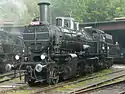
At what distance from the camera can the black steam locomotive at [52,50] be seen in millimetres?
12047

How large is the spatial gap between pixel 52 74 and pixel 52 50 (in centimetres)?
105

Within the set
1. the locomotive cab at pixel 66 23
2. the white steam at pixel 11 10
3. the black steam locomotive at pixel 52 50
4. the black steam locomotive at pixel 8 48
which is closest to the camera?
the black steam locomotive at pixel 52 50

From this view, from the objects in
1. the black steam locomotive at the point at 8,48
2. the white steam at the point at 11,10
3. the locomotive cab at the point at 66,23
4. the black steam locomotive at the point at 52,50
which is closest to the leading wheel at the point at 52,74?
the black steam locomotive at the point at 52,50

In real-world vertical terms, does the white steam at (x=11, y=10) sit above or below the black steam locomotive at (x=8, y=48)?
above

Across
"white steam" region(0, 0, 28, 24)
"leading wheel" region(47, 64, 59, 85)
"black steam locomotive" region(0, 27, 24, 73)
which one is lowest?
"leading wheel" region(47, 64, 59, 85)

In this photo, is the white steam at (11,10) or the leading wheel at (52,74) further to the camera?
the white steam at (11,10)

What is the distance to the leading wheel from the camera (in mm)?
11914

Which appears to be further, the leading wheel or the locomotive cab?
the locomotive cab

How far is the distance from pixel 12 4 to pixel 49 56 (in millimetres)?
23057

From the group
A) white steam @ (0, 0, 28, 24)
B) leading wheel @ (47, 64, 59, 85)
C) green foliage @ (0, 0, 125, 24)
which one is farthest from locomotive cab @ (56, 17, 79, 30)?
white steam @ (0, 0, 28, 24)

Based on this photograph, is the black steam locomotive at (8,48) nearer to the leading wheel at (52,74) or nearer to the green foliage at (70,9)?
the leading wheel at (52,74)

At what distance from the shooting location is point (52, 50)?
12.5 meters

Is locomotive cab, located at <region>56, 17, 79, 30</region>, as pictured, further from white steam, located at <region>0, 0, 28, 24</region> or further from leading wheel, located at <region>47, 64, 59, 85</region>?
white steam, located at <region>0, 0, 28, 24</region>

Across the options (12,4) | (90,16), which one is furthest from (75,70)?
(90,16)
